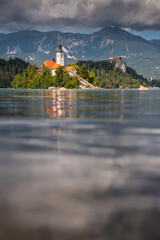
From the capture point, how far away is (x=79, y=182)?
7.07 m

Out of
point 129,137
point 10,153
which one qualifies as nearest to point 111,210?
point 10,153

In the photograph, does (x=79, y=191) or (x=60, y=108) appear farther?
(x=60, y=108)

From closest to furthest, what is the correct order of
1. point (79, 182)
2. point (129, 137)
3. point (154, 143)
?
point (79, 182) → point (154, 143) → point (129, 137)

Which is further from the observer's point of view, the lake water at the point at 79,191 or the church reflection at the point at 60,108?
the church reflection at the point at 60,108

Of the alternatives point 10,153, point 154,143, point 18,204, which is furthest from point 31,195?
point 154,143

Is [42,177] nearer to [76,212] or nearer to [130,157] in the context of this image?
[76,212]

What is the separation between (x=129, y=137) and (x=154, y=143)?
175 centimetres

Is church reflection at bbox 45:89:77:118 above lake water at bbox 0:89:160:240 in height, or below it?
above

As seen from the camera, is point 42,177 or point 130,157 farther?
point 130,157

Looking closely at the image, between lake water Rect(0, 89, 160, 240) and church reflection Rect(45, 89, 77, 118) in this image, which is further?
church reflection Rect(45, 89, 77, 118)

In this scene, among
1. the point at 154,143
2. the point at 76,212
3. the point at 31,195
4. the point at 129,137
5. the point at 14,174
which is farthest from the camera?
the point at 129,137

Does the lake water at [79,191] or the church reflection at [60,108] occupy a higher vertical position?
the church reflection at [60,108]

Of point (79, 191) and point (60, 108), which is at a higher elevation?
point (60, 108)

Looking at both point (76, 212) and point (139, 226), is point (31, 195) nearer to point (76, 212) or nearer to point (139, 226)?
point (76, 212)
